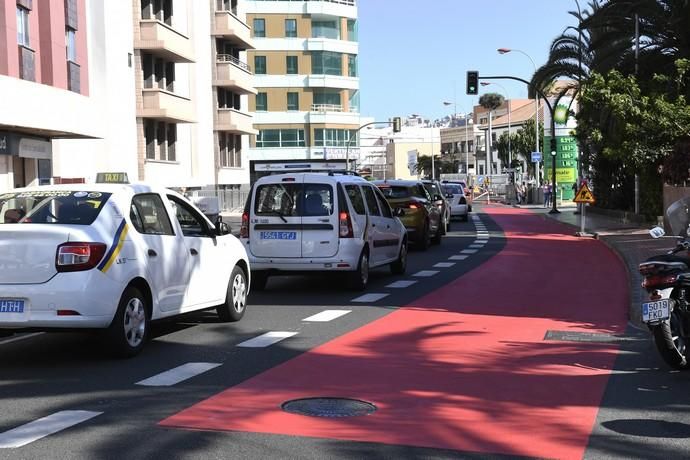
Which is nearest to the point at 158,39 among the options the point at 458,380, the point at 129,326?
the point at 129,326

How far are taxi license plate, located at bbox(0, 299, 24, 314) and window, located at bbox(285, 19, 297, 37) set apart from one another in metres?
73.8

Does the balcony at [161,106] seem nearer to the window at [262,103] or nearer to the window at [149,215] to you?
the window at [149,215]

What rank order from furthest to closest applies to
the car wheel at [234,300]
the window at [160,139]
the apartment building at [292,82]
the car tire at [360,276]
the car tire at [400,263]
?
the apartment building at [292,82] → the window at [160,139] → the car tire at [400,263] → the car tire at [360,276] → the car wheel at [234,300]

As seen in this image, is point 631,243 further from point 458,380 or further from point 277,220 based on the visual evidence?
point 458,380

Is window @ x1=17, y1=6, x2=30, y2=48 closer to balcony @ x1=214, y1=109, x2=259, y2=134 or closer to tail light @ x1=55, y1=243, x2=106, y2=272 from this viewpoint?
tail light @ x1=55, y1=243, x2=106, y2=272

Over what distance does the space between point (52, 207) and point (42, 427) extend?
10.4ft

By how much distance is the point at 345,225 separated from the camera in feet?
46.4

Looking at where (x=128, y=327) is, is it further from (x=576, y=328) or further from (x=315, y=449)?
(x=576, y=328)

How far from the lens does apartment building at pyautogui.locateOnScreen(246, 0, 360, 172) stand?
7938 centimetres

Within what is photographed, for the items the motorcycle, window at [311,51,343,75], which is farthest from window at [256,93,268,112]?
the motorcycle

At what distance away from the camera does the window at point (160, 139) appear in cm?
3991

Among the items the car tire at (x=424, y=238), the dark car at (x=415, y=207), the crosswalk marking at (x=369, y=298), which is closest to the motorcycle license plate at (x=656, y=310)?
the crosswalk marking at (x=369, y=298)

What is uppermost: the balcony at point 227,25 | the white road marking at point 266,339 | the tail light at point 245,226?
the balcony at point 227,25

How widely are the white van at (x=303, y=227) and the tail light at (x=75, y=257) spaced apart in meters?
5.86
